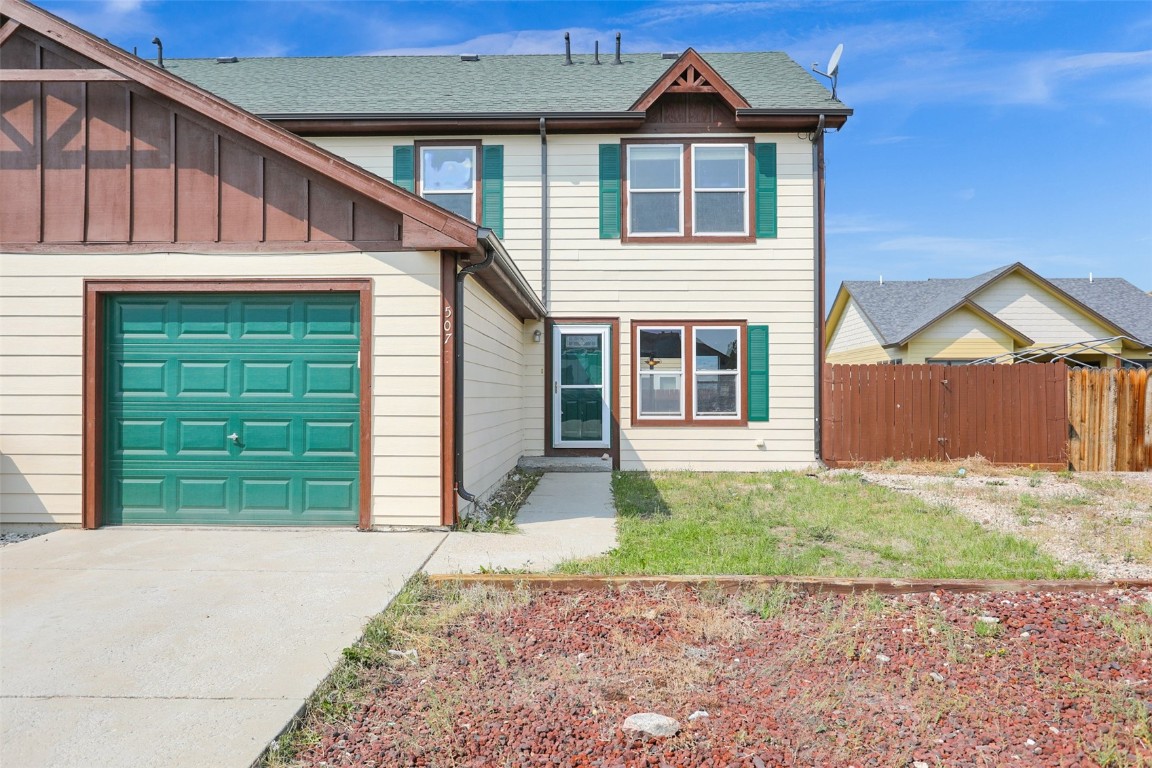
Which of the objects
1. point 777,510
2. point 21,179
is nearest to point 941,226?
point 777,510

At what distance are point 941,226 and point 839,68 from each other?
25455 mm

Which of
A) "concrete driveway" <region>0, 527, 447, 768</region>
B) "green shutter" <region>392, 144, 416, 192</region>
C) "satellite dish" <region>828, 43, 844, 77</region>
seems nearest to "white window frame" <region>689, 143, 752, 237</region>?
"satellite dish" <region>828, 43, 844, 77</region>

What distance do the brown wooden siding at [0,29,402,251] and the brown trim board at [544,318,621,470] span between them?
477cm

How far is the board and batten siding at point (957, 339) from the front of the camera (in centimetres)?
1725

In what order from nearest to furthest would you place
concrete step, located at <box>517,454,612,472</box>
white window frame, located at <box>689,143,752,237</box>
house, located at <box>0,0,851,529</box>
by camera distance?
house, located at <box>0,0,851,529</box> → concrete step, located at <box>517,454,612,472</box> → white window frame, located at <box>689,143,752,237</box>

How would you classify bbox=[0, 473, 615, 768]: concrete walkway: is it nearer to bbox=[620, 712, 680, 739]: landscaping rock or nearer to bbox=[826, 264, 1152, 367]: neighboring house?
→ bbox=[620, 712, 680, 739]: landscaping rock

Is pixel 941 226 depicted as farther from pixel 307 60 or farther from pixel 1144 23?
pixel 307 60

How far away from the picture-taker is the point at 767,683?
308 centimetres

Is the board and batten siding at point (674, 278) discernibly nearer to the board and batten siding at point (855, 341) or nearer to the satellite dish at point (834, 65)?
the satellite dish at point (834, 65)

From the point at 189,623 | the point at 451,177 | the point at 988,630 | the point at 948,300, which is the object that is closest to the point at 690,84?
the point at 451,177

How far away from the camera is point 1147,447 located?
34.8ft

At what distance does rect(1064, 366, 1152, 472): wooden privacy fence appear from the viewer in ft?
34.6

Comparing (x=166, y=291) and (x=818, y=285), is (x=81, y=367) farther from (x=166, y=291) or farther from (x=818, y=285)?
(x=818, y=285)

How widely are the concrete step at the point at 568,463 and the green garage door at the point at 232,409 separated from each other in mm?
4369
